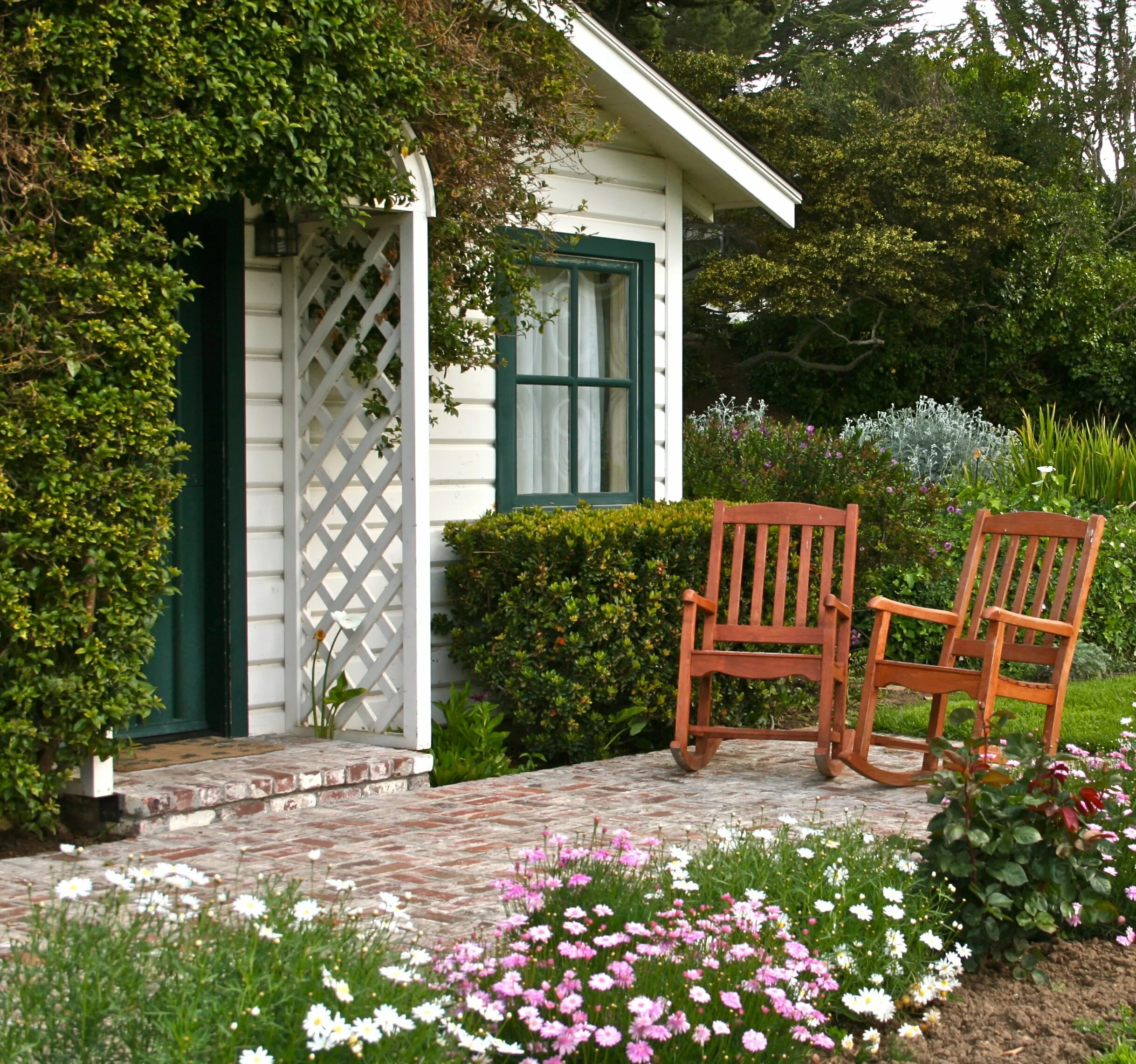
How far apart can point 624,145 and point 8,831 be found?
5110mm

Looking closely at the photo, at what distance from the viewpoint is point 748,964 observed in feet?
10.2

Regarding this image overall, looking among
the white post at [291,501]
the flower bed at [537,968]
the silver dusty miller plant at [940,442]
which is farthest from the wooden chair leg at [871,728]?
the silver dusty miller plant at [940,442]

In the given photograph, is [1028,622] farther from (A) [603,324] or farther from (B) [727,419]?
(B) [727,419]

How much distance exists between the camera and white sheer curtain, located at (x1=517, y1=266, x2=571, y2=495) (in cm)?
781

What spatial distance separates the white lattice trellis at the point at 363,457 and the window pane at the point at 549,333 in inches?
47.3

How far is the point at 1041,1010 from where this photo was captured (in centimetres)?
355

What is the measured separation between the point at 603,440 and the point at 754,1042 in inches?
223

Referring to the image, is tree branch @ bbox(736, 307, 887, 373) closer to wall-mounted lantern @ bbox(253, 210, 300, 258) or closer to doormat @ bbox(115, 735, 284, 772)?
wall-mounted lantern @ bbox(253, 210, 300, 258)

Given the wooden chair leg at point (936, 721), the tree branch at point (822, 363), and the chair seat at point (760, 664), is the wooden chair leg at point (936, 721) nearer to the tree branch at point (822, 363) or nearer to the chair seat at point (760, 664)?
the chair seat at point (760, 664)

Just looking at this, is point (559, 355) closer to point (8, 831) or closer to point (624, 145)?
point (624, 145)

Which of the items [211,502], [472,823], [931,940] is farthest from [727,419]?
[931,940]

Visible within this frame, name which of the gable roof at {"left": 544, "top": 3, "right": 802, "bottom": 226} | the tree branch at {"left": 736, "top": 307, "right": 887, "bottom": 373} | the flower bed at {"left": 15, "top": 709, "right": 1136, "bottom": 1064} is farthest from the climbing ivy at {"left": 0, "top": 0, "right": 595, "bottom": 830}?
the tree branch at {"left": 736, "top": 307, "right": 887, "bottom": 373}

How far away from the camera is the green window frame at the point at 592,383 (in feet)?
25.0

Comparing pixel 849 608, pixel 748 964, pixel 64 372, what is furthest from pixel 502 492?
pixel 748 964
